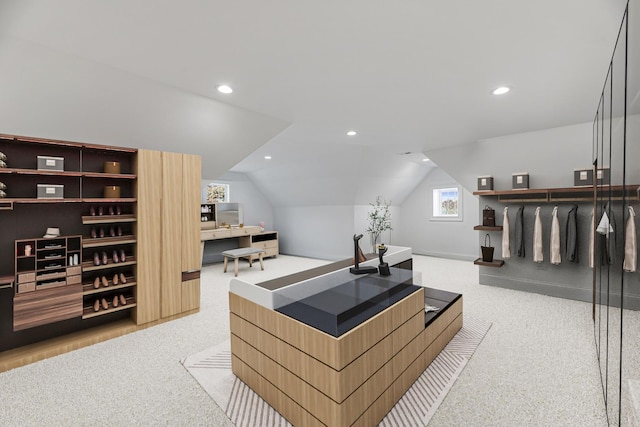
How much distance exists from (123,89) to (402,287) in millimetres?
2944

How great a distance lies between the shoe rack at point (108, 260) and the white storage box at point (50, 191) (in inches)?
12.5

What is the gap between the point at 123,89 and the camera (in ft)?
8.30

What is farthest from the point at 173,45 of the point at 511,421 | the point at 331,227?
the point at 331,227

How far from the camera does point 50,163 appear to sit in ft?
8.80

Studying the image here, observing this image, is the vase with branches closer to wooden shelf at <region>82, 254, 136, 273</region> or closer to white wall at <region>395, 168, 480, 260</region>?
white wall at <region>395, 168, 480, 260</region>

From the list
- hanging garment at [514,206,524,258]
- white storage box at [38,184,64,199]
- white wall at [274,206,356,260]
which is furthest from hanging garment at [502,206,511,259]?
white storage box at [38,184,64,199]

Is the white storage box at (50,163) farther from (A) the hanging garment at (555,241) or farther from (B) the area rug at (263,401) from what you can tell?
(A) the hanging garment at (555,241)

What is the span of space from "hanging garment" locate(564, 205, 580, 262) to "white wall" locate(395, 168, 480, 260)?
9.74 ft

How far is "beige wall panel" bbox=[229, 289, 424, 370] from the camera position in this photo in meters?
1.55

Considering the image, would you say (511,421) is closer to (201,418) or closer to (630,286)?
(630,286)

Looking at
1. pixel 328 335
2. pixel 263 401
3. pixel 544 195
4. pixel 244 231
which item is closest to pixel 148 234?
pixel 263 401

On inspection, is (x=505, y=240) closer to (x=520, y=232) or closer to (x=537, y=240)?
(x=520, y=232)

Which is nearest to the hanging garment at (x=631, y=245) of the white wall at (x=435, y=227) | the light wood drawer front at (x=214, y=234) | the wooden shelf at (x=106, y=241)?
the wooden shelf at (x=106, y=241)

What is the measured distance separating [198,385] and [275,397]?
74 centimetres
